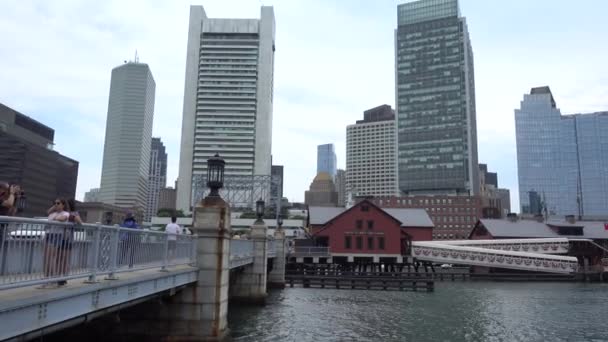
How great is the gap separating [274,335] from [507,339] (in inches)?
391

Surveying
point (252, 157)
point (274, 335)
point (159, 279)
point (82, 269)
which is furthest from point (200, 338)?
point (252, 157)

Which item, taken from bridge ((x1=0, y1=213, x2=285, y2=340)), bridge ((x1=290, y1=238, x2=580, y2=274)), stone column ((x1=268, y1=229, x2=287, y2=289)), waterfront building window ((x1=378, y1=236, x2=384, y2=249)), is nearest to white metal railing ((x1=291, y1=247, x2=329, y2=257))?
bridge ((x1=290, y1=238, x2=580, y2=274))

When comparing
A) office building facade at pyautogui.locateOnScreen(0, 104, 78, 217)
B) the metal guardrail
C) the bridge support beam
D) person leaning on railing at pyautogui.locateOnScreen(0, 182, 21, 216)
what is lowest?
the bridge support beam

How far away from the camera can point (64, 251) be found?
833cm

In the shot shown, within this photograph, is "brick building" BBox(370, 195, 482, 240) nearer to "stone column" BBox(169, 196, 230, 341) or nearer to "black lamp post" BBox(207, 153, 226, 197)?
"black lamp post" BBox(207, 153, 226, 197)

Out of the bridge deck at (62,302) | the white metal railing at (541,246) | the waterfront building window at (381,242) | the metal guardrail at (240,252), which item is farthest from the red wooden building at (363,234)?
the bridge deck at (62,302)

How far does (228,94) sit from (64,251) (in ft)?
541

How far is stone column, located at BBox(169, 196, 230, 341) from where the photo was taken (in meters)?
16.0

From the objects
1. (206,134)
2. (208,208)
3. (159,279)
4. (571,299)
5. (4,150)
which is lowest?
(571,299)

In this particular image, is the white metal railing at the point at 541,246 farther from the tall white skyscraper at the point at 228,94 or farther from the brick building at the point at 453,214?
the tall white skyscraper at the point at 228,94

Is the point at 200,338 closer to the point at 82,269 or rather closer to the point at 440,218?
the point at 82,269

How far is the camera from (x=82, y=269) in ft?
30.3

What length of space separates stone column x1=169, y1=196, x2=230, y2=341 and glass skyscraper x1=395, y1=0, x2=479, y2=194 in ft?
560

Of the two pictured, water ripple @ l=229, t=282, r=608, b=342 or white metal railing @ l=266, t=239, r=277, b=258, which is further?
white metal railing @ l=266, t=239, r=277, b=258
